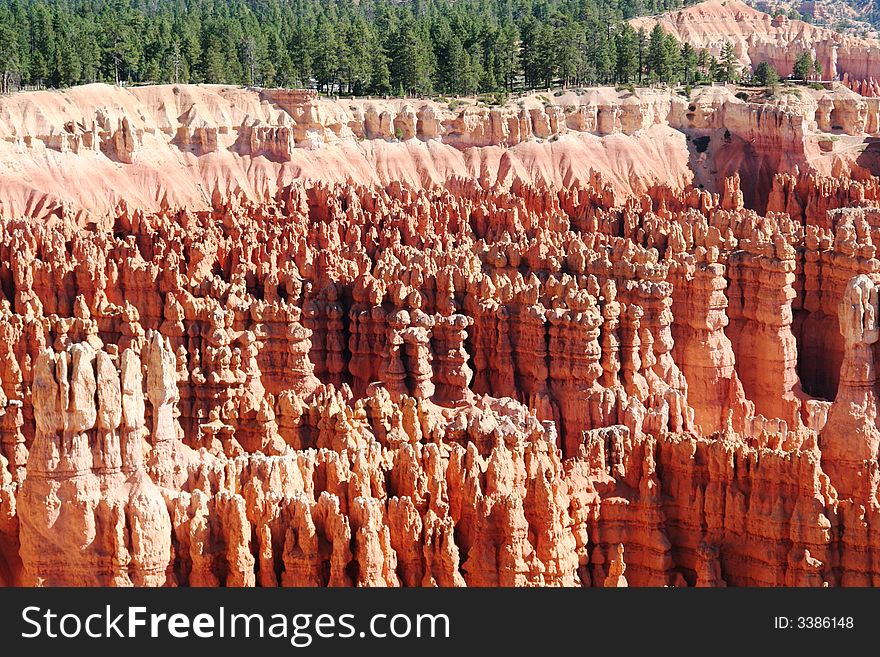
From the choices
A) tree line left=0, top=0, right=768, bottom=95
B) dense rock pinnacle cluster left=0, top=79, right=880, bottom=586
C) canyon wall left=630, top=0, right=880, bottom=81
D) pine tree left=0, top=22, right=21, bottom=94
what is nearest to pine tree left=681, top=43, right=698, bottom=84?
tree line left=0, top=0, right=768, bottom=95

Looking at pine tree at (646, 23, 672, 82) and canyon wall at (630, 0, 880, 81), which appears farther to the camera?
canyon wall at (630, 0, 880, 81)

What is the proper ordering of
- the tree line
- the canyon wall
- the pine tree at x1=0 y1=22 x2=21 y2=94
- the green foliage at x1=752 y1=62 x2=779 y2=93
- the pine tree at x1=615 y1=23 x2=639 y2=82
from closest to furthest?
1. the pine tree at x1=0 y1=22 x2=21 y2=94
2. the tree line
3. the green foliage at x1=752 y1=62 x2=779 y2=93
4. the pine tree at x1=615 y1=23 x2=639 y2=82
5. the canyon wall

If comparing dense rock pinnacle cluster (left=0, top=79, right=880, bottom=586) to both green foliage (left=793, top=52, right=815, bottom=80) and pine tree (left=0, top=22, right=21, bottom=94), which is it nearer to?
pine tree (left=0, top=22, right=21, bottom=94)

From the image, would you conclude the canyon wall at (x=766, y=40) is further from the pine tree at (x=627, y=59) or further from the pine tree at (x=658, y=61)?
the pine tree at (x=627, y=59)

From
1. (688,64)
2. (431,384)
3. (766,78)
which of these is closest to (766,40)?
(688,64)
